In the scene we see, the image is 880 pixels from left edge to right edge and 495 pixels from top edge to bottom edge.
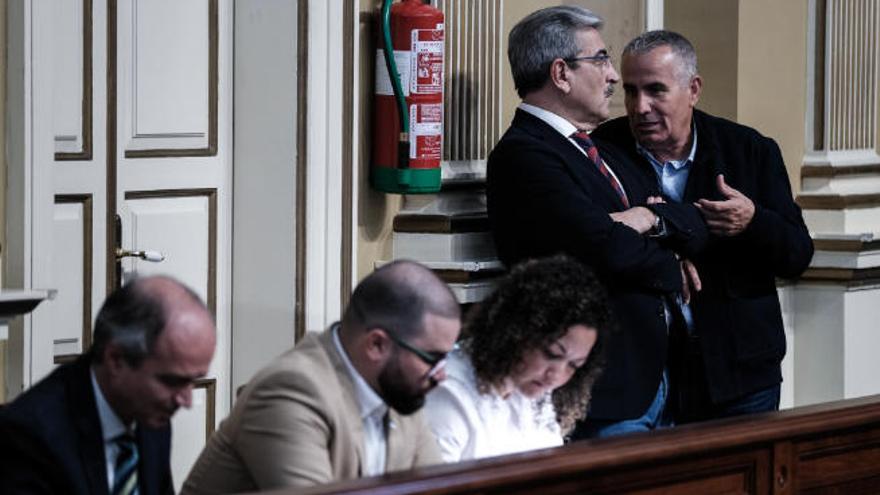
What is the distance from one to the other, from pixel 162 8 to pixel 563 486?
2276mm

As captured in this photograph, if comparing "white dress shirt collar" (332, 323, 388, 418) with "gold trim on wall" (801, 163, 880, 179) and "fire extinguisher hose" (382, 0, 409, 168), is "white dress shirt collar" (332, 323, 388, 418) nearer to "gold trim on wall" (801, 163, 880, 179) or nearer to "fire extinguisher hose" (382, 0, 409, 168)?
"fire extinguisher hose" (382, 0, 409, 168)

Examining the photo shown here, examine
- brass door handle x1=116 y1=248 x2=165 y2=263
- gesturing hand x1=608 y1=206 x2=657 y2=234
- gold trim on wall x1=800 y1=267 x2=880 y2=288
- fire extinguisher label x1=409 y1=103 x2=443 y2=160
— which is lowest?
gold trim on wall x1=800 y1=267 x2=880 y2=288

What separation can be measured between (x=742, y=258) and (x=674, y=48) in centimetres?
63

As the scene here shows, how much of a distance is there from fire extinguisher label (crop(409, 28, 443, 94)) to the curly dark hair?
1570 millimetres

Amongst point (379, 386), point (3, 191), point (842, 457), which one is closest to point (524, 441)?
point (379, 386)

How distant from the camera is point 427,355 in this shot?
12.6 feet

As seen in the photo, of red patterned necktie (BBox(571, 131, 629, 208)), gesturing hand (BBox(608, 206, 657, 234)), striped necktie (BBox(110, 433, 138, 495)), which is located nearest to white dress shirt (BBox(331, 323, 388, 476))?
striped necktie (BBox(110, 433, 138, 495))

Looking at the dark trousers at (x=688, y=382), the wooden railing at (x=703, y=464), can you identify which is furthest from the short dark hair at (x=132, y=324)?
the dark trousers at (x=688, y=382)

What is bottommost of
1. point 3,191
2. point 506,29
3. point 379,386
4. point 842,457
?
point 842,457

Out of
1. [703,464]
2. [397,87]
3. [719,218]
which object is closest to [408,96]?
[397,87]

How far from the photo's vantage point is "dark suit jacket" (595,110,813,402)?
5.57 metres

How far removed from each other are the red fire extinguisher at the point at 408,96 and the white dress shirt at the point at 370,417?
6.40 feet

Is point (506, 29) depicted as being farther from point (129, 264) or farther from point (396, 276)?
point (396, 276)

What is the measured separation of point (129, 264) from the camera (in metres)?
5.66
